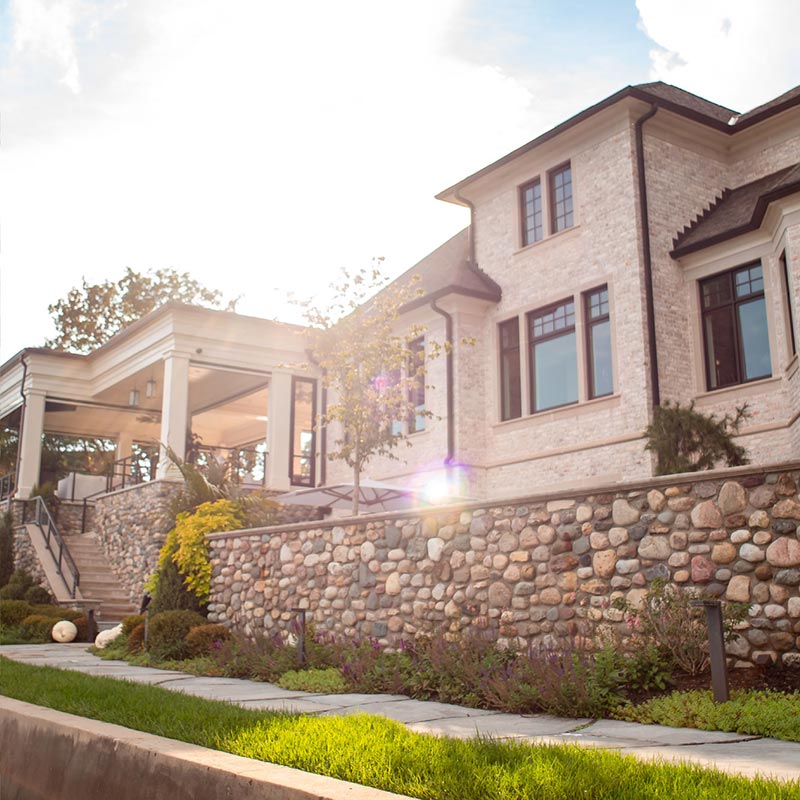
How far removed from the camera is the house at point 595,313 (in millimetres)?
15031

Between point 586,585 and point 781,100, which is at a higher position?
point 781,100

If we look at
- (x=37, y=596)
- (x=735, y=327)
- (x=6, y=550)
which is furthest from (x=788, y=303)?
(x=6, y=550)

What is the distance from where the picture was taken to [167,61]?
707 cm

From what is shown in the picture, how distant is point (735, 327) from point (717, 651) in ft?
33.9

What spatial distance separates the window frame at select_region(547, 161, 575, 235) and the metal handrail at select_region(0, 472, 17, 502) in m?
16.2

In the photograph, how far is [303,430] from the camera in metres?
26.3

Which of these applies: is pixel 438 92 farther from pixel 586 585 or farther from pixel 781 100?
pixel 781 100

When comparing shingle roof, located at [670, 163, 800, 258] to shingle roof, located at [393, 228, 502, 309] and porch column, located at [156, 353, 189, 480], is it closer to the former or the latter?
shingle roof, located at [393, 228, 502, 309]

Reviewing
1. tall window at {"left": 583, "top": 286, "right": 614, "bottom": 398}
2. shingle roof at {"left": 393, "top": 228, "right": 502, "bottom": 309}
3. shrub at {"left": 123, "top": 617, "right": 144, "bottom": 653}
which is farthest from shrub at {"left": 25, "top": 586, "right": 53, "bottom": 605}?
tall window at {"left": 583, "top": 286, "right": 614, "bottom": 398}

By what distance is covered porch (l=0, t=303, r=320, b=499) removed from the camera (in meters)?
20.4

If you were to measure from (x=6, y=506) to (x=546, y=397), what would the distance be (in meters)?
14.9

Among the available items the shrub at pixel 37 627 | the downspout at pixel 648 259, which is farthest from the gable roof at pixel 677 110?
the shrub at pixel 37 627

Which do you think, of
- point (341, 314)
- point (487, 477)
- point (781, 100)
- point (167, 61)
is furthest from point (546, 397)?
point (167, 61)

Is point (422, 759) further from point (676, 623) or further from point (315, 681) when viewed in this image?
point (315, 681)
